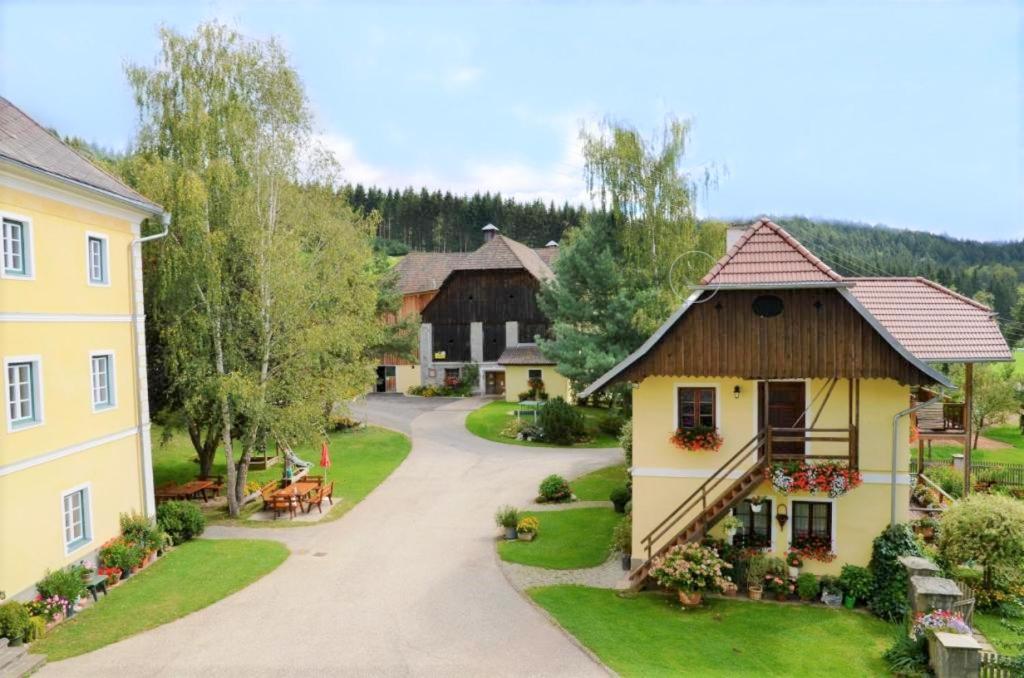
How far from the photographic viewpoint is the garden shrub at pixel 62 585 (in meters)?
14.8

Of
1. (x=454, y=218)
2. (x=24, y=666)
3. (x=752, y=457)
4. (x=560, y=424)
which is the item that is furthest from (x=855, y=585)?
(x=454, y=218)

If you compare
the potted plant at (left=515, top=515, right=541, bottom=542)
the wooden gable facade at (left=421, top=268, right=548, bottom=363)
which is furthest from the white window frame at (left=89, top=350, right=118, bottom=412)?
the wooden gable facade at (left=421, top=268, right=548, bottom=363)

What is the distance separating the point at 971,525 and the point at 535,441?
71.5 feet

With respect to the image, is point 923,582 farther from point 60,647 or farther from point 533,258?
point 533,258

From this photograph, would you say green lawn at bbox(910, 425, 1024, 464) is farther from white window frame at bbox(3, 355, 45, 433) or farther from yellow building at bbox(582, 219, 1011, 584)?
white window frame at bbox(3, 355, 45, 433)

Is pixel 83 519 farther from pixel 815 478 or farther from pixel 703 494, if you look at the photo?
pixel 815 478

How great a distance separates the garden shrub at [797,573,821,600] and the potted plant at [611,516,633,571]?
4051 millimetres

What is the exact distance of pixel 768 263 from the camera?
1650cm

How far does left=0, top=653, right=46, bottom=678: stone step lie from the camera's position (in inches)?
481

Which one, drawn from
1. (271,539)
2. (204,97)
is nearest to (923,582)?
(271,539)

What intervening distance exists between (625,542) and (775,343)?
6.80 metres

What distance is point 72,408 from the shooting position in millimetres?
16688

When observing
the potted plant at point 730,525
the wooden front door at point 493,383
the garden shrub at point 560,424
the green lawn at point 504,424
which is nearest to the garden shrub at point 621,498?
the potted plant at point 730,525

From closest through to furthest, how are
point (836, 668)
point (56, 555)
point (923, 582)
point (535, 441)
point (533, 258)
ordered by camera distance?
point (836, 668) < point (923, 582) < point (56, 555) < point (535, 441) < point (533, 258)
